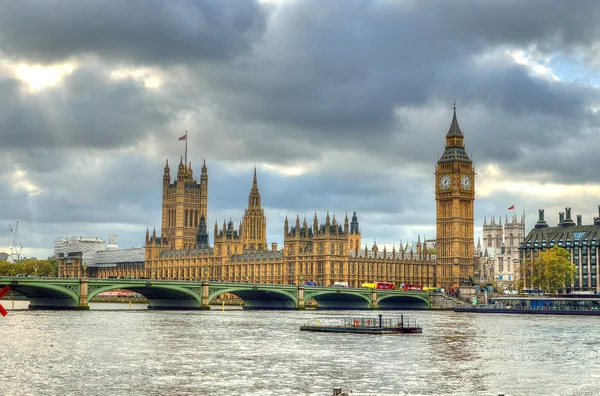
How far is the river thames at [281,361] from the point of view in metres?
52.5

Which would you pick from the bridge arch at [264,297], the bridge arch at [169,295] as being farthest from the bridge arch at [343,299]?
the bridge arch at [169,295]

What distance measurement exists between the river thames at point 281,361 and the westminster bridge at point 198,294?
98.4ft

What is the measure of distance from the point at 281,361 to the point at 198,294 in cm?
8758

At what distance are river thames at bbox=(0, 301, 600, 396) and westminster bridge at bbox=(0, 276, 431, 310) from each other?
98.4 feet

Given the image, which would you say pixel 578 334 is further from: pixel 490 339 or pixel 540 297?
pixel 540 297

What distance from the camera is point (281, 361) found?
66.2 metres

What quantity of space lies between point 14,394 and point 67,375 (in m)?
8.05

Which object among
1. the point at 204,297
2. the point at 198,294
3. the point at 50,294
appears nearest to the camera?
the point at 50,294

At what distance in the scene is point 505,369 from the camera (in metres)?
62.9

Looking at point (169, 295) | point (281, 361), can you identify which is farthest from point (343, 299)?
point (281, 361)

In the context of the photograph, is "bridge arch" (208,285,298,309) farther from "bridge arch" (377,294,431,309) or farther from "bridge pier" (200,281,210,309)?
"bridge arch" (377,294,431,309)

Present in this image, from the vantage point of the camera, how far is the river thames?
52531 mm

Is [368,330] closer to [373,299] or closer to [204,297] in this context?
[204,297]

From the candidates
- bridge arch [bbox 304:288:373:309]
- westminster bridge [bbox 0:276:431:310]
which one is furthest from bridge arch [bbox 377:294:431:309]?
bridge arch [bbox 304:288:373:309]
